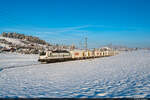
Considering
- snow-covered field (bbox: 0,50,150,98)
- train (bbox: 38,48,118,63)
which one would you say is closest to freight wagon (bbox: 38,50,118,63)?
train (bbox: 38,48,118,63)

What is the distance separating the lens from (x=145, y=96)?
5762mm

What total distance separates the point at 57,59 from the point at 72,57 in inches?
237

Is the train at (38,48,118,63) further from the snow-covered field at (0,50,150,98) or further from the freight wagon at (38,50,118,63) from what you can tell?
the snow-covered field at (0,50,150,98)

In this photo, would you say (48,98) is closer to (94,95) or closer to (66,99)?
(66,99)

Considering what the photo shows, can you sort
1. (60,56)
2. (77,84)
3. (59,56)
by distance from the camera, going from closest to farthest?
(77,84) < (59,56) < (60,56)

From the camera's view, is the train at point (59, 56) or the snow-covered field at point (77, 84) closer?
the snow-covered field at point (77, 84)

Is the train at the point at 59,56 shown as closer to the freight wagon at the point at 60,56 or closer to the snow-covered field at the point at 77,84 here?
the freight wagon at the point at 60,56

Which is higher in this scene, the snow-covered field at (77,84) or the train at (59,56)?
the train at (59,56)

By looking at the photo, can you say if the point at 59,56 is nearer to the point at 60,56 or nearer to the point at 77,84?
the point at 60,56

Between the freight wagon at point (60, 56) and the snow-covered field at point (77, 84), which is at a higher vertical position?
the freight wagon at point (60, 56)

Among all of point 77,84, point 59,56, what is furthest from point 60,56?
point 77,84

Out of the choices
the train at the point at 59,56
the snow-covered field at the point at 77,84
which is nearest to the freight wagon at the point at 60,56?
the train at the point at 59,56

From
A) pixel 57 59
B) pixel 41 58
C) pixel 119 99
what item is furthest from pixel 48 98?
pixel 57 59

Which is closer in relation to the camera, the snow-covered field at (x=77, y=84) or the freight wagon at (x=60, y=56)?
the snow-covered field at (x=77, y=84)
